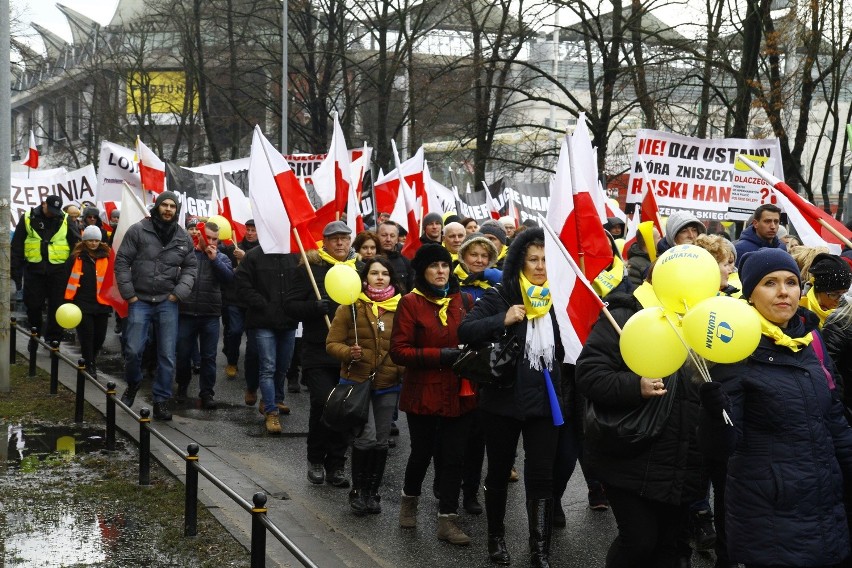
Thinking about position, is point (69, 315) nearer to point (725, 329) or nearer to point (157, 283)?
point (157, 283)

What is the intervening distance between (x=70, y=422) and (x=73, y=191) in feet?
34.0

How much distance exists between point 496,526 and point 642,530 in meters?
1.72

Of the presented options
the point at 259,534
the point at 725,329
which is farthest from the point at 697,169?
the point at 725,329

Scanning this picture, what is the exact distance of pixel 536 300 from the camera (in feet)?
21.4

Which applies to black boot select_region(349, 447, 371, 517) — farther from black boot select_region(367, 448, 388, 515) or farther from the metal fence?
the metal fence

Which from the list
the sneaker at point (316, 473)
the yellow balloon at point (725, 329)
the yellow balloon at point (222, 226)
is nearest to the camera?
the yellow balloon at point (725, 329)

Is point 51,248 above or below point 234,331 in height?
above

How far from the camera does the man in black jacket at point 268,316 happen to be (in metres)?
10.4

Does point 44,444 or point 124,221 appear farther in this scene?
point 124,221

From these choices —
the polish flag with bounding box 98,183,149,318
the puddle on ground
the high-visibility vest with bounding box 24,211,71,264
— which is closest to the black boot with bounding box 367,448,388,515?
the puddle on ground

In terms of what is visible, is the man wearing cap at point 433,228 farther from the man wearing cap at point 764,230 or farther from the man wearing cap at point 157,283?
the man wearing cap at point 764,230

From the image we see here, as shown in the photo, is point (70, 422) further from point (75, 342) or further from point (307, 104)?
point (307, 104)

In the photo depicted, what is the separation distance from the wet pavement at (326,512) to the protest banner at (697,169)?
3.99 metres

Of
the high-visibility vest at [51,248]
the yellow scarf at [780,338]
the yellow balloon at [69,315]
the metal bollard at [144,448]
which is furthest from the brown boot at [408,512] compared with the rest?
the high-visibility vest at [51,248]
